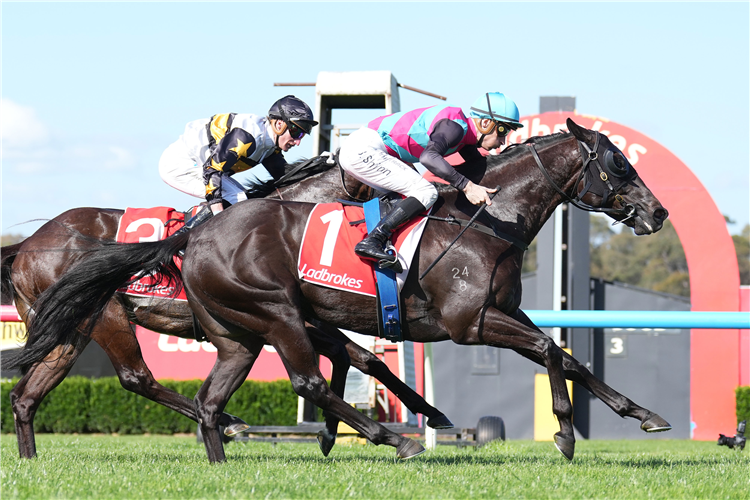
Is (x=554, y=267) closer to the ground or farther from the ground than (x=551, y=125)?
closer to the ground

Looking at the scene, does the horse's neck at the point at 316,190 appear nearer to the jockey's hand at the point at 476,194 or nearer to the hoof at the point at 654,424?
the jockey's hand at the point at 476,194

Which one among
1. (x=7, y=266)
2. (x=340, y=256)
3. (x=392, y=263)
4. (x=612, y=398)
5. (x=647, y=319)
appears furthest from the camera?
(x=647, y=319)

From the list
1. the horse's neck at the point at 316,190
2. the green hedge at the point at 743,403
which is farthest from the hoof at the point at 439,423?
the green hedge at the point at 743,403

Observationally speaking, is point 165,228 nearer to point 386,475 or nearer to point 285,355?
point 285,355

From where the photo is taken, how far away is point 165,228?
540 centimetres

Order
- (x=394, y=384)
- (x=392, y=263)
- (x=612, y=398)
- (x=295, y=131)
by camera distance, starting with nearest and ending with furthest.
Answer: (x=392, y=263) → (x=612, y=398) → (x=394, y=384) → (x=295, y=131)

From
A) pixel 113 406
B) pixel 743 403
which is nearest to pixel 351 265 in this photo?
pixel 743 403

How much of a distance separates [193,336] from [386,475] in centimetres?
209

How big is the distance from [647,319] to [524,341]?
1.96 meters

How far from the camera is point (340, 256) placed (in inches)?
173

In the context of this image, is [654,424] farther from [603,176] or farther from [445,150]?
[445,150]

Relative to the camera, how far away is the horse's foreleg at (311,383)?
4.45m

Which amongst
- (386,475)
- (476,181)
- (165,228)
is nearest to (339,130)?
(165,228)

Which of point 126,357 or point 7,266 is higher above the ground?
point 7,266
